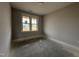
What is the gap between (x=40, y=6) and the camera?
137 centimetres

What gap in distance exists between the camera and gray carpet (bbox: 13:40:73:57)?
1385 millimetres

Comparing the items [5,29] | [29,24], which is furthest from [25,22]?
[5,29]

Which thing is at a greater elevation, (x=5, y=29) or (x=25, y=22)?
(x=25, y=22)

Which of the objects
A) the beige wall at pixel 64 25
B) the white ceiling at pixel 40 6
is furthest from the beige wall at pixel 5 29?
the beige wall at pixel 64 25

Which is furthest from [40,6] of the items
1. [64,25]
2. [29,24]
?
[64,25]

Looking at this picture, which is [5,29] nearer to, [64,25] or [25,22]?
[25,22]

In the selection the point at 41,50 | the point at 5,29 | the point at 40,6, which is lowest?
the point at 41,50

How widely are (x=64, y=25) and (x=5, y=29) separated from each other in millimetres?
951

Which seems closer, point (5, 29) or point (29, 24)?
point (5, 29)

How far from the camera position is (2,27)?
1.23 m

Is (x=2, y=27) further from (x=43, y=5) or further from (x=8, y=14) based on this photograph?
(x=43, y=5)

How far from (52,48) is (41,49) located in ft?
0.59

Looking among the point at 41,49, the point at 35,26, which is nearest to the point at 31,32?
the point at 35,26

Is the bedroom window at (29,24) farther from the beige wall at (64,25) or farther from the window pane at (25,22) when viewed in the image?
the beige wall at (64,25)
